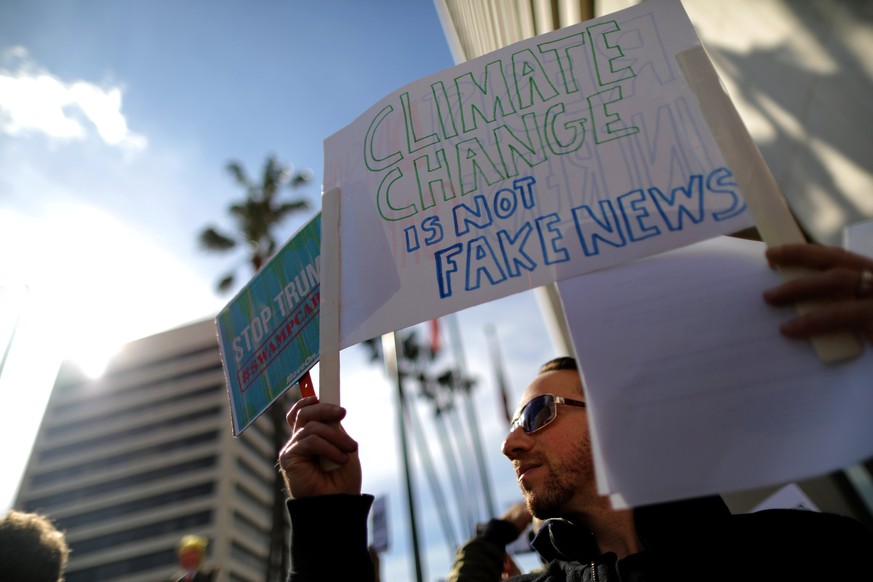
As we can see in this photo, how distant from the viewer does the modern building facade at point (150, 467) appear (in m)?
56.1

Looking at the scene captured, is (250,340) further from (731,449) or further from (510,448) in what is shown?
(731,449)

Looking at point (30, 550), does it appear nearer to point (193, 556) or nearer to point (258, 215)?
point (193, 556)

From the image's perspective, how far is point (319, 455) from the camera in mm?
1351

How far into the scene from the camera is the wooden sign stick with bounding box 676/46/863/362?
3.25 feet

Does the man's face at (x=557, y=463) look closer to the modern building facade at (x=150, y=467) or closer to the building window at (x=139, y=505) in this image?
the modern building facade at (x=150, y=467)

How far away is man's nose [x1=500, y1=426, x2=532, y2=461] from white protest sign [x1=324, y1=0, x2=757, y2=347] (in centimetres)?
90

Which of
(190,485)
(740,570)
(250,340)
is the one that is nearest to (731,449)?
(740,570)

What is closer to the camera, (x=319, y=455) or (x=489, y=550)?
(x=319, y=455)

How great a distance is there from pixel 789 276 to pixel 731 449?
1.33 feet

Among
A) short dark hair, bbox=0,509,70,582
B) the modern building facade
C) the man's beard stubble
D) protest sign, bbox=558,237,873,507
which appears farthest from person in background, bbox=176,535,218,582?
the modern building facade

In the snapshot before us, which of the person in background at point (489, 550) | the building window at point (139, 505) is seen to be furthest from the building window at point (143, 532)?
the person in background at point (489, 550)

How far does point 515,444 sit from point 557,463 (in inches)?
7.1

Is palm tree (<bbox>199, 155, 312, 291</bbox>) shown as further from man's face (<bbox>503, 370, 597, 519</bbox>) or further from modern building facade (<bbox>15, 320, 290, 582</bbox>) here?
modern building facade (<bbox>15, 320, 290, 582</bbox>)

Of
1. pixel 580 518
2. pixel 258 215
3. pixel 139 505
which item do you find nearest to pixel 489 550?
pixel 580 518
